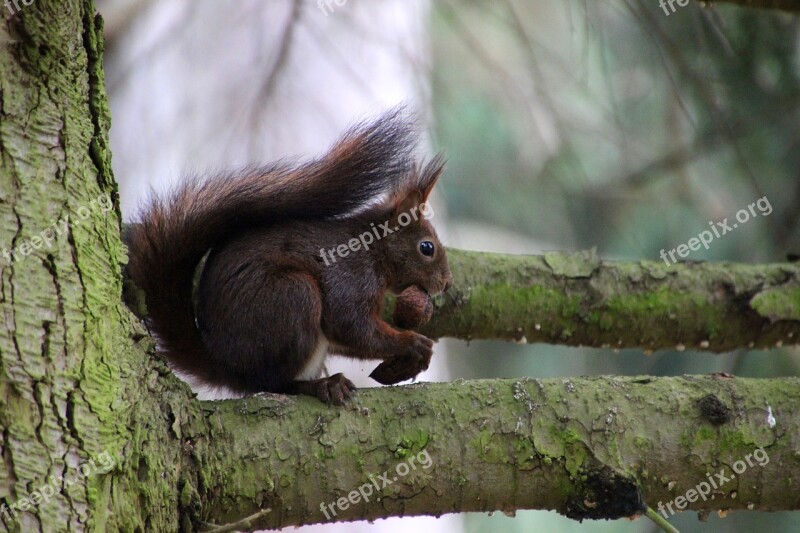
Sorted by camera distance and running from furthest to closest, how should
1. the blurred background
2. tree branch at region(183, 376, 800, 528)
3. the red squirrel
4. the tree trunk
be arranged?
the blurred background, the red squirrel, tree branch at region(183, 376, 800, 528), the tree trunk

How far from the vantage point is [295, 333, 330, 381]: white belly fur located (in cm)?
134

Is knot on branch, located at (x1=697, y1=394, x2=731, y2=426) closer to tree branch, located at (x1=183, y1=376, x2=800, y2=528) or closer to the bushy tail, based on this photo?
tree branch, located at (x1=183, y1=376, x2=800, y2=528)

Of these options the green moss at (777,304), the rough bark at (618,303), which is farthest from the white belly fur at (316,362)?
the green moss at (777,304)

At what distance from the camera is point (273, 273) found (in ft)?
4.31

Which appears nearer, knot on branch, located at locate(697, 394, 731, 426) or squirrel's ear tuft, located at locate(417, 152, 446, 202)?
knot on branch, located at locate(697, 394, 731, 426)

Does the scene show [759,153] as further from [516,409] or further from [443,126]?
[516,409]

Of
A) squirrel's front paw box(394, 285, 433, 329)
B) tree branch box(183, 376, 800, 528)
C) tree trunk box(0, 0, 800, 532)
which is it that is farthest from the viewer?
squirrel's front paw box(394, 285, 433, 329)

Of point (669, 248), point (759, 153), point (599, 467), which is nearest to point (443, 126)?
point (669, 248)

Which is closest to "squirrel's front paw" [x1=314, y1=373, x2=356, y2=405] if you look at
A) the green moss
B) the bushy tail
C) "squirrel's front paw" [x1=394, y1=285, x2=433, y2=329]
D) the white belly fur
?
the white belly fur

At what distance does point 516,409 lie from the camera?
1.14 meters

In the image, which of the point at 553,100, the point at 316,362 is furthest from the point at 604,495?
the point at 553,100

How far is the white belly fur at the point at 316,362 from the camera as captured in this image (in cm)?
134

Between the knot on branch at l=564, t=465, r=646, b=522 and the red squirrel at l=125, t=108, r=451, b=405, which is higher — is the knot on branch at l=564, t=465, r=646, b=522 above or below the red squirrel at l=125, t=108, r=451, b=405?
below

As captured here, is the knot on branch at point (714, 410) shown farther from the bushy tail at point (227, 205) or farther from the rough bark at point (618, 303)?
the bushy tail at point (227, 205)
